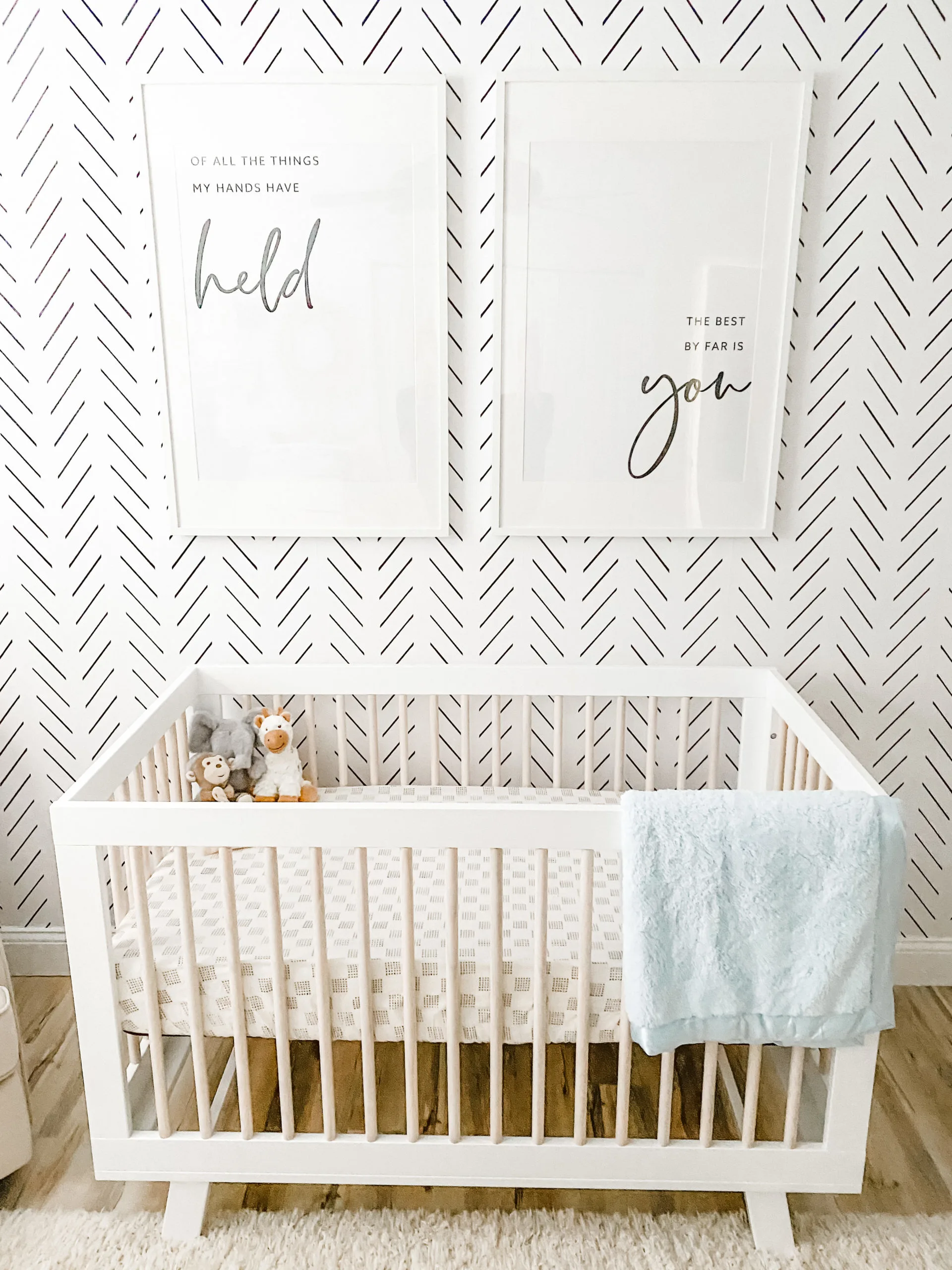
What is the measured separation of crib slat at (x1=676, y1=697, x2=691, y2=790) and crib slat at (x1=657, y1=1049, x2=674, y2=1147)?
0.71 m

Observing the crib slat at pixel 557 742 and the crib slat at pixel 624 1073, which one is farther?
the crib slat at pixel 557 742

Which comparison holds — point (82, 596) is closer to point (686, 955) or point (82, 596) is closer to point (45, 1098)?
point (45, 1098)

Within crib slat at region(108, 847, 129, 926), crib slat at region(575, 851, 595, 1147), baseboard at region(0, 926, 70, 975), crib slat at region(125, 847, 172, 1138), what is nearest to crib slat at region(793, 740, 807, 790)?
crib slat at region(575, 851, 595, 1147)

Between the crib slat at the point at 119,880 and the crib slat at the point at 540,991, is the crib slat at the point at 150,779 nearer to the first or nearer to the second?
the crib slat at the point at 119,880

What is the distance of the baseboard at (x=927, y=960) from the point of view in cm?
219

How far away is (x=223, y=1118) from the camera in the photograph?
1.77 m

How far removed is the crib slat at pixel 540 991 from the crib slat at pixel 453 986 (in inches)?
4.6

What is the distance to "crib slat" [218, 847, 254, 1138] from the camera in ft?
4.47

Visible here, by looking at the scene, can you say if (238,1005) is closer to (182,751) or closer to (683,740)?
(182,751)

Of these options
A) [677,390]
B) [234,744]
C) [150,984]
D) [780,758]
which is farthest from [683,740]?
[150,984]

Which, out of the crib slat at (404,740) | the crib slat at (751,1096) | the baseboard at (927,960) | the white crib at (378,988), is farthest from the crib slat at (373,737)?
the baseboard at (927,960)

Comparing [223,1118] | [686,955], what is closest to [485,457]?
[686,955]

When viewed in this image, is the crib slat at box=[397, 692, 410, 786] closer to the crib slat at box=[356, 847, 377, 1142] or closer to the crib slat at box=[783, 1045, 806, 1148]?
the crib slat at box=[356, 847, 377, 1142]

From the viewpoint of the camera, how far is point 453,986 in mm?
1398
